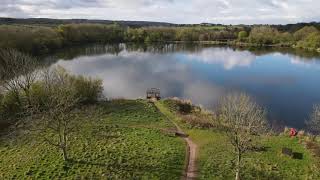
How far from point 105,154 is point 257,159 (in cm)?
1166

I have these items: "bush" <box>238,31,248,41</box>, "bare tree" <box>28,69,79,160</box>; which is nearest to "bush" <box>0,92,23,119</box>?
"bare tree" <box>28,69,79,160</box>

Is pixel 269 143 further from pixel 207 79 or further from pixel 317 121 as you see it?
pixel 207 79

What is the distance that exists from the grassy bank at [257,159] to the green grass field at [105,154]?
1.93 meters

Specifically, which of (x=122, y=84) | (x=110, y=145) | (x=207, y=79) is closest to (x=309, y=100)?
(x=207, y=79)

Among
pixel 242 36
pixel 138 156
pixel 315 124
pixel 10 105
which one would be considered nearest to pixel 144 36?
pixel 242 36

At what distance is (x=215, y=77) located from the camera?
7219 cm

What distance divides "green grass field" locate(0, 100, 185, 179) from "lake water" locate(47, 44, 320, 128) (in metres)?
17.0

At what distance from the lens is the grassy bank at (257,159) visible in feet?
83.1

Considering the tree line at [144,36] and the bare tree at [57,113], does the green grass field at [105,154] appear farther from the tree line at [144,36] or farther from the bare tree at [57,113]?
the tree line at [144,36]

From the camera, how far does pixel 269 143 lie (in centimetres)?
3142

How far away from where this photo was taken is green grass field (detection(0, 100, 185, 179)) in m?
24.8

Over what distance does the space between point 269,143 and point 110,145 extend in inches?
539

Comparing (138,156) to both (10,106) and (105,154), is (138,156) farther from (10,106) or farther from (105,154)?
(10,106)

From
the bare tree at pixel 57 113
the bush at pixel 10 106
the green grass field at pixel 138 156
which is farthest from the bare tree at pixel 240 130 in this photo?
the bush at pixel 10 106
